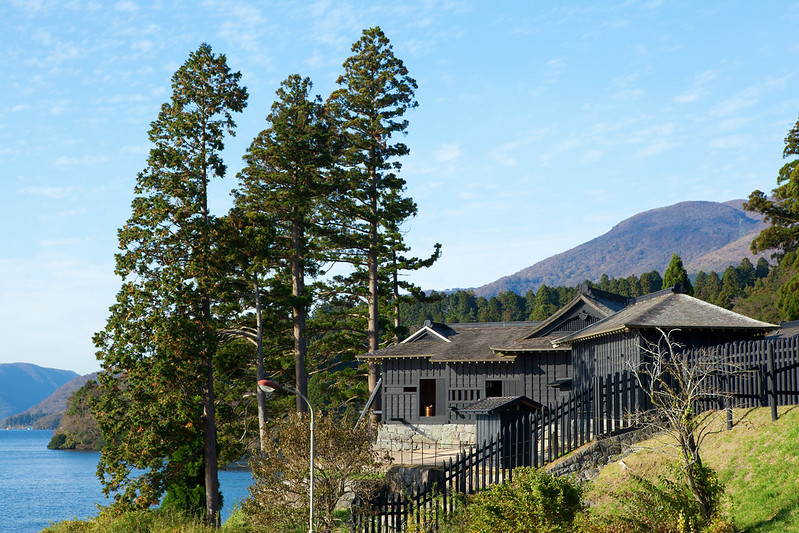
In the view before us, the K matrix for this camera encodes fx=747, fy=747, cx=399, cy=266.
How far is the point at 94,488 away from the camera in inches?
2645

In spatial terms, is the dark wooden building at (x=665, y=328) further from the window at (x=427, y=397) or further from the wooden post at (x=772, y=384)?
the window at (x=427, y=397)

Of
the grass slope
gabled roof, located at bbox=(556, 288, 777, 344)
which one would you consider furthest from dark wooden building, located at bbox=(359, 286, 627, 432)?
the grass slope

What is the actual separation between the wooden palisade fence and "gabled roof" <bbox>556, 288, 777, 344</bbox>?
4136 millimetres

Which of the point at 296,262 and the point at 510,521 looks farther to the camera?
the point at 296,262

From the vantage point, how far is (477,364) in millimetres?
36500

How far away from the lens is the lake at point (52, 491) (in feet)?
157

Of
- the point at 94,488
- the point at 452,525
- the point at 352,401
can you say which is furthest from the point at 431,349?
the point at 94,488

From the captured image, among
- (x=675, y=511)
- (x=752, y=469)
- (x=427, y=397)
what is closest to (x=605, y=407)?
(x=752, y=469)

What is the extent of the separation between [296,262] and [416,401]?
9633 mm

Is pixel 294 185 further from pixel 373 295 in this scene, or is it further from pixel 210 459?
pixel 210 459

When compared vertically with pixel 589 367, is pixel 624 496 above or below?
below

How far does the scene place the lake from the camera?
47.7 metres

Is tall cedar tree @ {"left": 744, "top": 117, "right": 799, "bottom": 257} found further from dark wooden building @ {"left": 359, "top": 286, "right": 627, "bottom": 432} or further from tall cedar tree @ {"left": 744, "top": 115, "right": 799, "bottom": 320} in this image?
dark wooden building @ {"left": 359, "top": 286, "right": 627, "bottom": 432}

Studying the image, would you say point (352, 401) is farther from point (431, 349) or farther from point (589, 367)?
point (589, 367)
